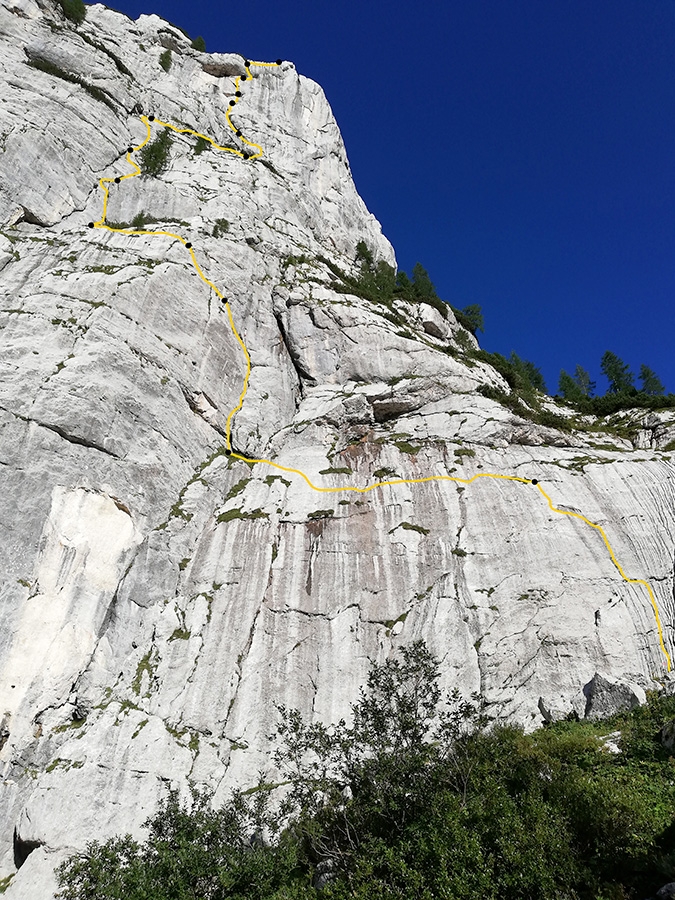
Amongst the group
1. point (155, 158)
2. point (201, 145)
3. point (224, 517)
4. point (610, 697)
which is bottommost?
point (610, 697)

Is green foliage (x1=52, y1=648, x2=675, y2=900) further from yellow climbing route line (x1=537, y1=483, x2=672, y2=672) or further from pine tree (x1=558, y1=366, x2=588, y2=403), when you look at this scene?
pine tree (x1=558, y1=366, x2=588, y2=403)

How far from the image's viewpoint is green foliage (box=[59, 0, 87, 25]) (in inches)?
2143

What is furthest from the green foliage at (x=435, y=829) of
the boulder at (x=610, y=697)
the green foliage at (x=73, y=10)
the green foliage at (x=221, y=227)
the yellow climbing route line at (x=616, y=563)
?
the green foliage at (x=73, y=10)

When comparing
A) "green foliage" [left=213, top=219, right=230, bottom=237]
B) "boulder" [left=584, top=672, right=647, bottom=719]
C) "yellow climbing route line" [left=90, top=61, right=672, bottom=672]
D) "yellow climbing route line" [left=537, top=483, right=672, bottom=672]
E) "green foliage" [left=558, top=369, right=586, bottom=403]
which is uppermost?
"green foliage" [left=558, top=369, right=586, bottom=403]

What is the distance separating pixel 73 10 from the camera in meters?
54.9

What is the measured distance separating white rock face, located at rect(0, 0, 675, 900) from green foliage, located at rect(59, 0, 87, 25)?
15.5 m

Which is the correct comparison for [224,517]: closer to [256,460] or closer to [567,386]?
[256,460]

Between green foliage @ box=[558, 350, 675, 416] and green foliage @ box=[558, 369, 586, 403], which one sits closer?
green foliage @ box=[558, 350, 675, 416]

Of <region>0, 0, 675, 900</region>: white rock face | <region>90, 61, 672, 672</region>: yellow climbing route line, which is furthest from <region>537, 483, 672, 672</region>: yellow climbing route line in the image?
<region>0, 0, 675, 900</region>: white rock face

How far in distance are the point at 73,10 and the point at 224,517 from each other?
196 ft

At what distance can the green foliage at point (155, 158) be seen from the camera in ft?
156

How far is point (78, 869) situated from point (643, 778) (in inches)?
648

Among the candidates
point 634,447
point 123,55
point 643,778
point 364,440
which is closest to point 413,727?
point 643,778

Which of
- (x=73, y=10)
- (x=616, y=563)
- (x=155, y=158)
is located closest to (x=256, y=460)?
(x=616, y=563)
